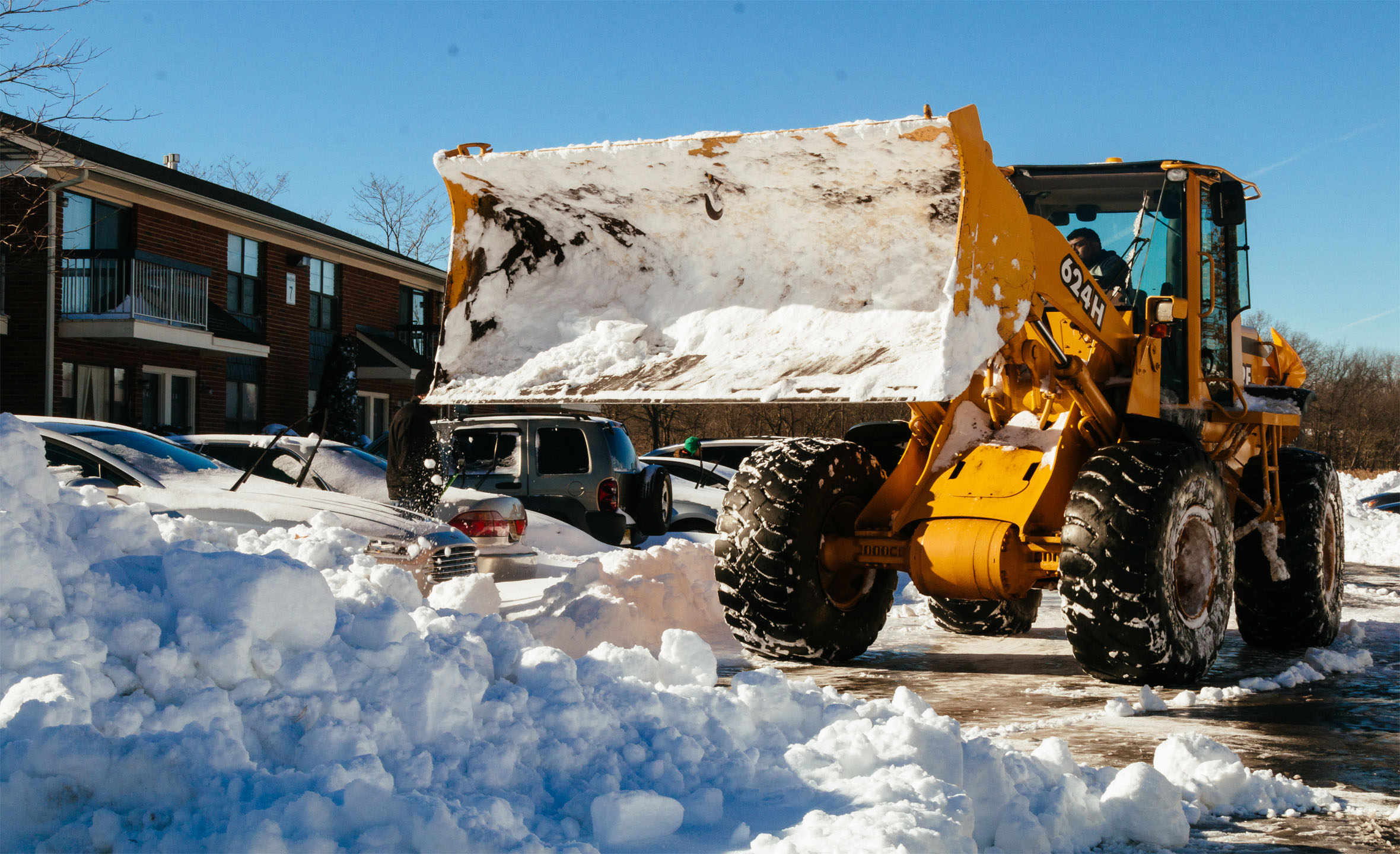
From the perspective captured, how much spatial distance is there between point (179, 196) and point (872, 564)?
744 inches

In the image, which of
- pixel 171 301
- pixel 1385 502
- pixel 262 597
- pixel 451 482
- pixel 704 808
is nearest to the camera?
pixel 704 808

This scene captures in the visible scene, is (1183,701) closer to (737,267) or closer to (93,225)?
(737,267)

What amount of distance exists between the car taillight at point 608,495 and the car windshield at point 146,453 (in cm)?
437

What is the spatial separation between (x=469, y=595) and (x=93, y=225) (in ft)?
51.4

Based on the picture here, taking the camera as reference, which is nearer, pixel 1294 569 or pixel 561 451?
pixel 1294 569

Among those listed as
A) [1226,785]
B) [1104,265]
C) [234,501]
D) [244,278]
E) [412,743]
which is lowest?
[1226,785]

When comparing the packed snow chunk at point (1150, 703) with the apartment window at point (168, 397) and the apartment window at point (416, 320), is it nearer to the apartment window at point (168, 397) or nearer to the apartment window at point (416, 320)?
the apartment window at point (168, 397)

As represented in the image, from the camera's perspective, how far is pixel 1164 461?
6.05m

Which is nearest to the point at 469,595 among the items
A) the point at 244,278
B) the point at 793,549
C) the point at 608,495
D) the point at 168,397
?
the point at 793,549

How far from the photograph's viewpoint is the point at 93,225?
1959cm

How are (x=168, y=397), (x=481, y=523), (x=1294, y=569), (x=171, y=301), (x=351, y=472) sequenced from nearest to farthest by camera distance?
(x=1294, y=569), (x=481, y=523), (x=351, y=472), (x=171, y=301), (x=168, y=397)

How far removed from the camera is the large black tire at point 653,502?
42.5 feet

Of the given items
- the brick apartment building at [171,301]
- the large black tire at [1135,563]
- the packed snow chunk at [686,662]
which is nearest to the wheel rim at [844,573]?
the large black tire at [1135,563]

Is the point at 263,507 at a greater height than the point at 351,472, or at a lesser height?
lesser
